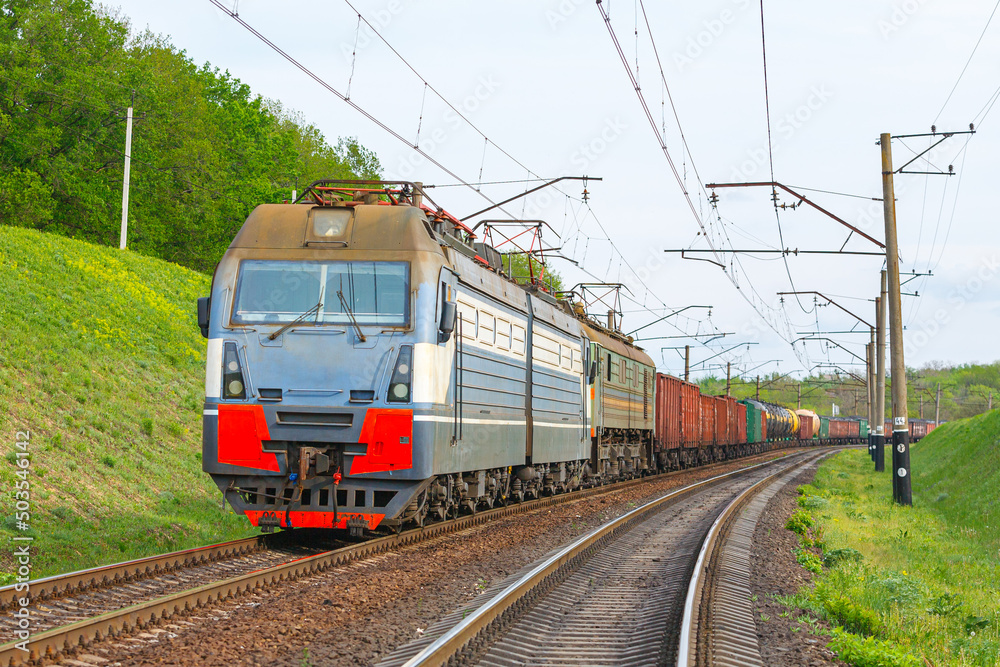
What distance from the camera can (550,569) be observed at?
9.94 metres

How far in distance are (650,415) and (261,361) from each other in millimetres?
21014

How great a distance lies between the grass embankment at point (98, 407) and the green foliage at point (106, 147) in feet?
37.2

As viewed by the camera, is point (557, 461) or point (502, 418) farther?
point (557, 461)

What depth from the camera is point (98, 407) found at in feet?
57.8

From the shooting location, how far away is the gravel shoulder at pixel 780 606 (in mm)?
6949

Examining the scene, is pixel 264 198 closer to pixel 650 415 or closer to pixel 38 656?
pixel 650 415

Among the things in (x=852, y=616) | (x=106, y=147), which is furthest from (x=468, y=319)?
(x=106, y=147)

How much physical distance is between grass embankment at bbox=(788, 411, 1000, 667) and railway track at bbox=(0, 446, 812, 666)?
15.9ft

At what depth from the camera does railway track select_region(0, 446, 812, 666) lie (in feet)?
20.3

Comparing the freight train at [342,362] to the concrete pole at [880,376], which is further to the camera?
the concrete pole at [880,376]

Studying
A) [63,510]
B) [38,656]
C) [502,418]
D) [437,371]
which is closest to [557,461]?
[502,418]

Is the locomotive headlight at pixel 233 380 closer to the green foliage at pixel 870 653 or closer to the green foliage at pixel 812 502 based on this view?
the green foliage at pixel 870 653

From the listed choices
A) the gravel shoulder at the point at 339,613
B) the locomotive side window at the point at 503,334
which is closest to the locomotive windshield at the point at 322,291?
the gravel shoulder at the point at 339,613

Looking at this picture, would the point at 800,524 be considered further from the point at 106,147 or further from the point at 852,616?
the point at 106,147
